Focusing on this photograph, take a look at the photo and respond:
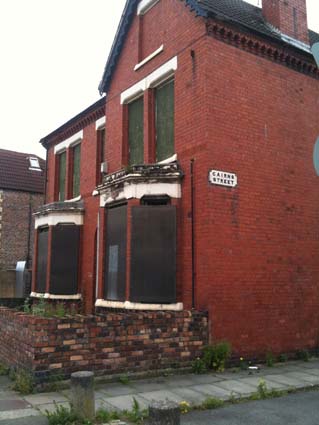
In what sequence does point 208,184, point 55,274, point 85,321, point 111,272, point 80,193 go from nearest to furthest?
point 85,321 < point 208,184 < point 111,272 < point 55,274 < point 80,193

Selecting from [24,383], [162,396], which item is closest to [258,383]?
[162,396]

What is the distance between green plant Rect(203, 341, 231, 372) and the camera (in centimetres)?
848

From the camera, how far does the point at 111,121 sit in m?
13.3

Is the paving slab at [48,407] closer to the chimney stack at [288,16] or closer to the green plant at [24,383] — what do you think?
the green plant at [24,383]

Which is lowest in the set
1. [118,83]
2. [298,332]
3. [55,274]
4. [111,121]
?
[298,332]

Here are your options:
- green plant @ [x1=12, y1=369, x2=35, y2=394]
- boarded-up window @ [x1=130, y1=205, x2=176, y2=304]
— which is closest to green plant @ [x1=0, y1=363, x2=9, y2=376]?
green plant @ [x1=12, y1=369, x2=35, y2=394]

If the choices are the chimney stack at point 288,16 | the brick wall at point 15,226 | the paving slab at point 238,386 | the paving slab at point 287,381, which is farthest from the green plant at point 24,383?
the brick wall at point 15,226

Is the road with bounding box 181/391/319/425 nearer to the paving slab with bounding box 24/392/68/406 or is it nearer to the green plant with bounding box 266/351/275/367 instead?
the paving slab with bounding box 24/392/68/406

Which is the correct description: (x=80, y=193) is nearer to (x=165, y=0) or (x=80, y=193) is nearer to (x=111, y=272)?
(x=111, y=272)

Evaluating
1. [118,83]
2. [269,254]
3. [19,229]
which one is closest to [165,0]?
[118,83]

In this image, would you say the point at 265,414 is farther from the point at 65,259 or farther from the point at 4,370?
the point at 65,259

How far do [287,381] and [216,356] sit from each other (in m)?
1.39

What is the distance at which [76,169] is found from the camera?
1689cm

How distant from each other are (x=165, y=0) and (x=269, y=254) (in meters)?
6.91
